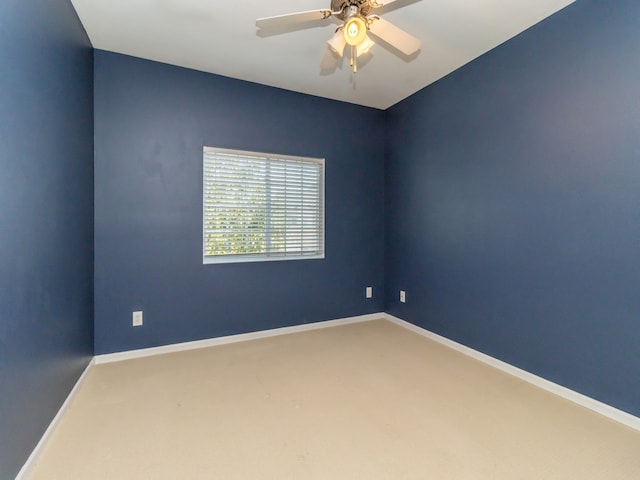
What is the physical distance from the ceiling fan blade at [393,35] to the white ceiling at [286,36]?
80 mm

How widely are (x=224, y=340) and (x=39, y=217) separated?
73.5 inches

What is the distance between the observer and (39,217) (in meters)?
1.52

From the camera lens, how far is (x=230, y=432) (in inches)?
65.6

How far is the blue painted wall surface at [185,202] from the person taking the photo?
255 centimetres

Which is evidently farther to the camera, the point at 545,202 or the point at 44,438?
the point at 545,202

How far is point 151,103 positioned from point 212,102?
1.71ft

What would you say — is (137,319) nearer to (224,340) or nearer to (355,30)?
(224,340)

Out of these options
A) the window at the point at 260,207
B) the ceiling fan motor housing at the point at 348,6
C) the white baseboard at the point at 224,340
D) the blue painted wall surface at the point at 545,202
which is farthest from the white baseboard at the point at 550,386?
the ceiling fan motor housing at the point at 348,6

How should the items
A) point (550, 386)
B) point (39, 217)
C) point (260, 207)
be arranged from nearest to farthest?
point (39, 217)
point (550, 386)
point (260, 207)

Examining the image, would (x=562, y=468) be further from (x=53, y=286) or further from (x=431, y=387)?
(x=53, y=286)

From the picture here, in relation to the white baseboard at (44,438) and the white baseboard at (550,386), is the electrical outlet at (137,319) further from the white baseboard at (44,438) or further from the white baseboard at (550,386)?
the white baseboard at (550,386)

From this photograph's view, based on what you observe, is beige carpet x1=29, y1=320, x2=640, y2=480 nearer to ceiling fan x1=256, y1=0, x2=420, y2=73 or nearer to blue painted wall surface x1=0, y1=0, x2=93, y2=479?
blue painted wall surface x1=0, y1=0, x2=93, y2=479

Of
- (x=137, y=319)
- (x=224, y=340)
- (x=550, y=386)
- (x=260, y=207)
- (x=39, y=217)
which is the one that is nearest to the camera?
(x=39, y=217)

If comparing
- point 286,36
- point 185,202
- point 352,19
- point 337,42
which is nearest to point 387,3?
point 352,19
